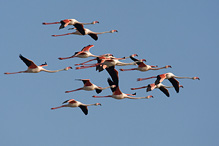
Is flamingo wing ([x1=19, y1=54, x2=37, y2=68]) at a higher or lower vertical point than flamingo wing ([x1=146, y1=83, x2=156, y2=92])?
higher

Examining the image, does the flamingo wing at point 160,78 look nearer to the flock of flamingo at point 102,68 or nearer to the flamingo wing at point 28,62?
the flock of flamingo at point 102,68

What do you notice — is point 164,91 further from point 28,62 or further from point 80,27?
point 28,62

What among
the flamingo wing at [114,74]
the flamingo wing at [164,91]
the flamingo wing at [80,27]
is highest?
the flamingo wing at [80,27]

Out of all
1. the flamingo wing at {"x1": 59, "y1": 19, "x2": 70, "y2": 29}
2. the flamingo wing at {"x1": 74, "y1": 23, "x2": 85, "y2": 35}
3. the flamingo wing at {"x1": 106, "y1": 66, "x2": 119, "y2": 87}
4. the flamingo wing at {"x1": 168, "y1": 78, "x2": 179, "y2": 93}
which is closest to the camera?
the flamingo wing at {"x1": 59, "y1": 19, "x2": 70, "y2": 29}

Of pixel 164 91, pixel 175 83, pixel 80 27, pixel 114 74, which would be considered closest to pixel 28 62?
pixel 80 27

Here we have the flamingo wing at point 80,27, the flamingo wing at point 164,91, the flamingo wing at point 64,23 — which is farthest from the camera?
the flamingo wing at point 164,91

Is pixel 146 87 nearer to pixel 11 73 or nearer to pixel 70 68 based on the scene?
pixel 70 68

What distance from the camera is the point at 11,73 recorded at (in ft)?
201

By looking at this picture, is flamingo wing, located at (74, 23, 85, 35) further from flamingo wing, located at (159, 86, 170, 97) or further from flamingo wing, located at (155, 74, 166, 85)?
flamingo wing, located at (159, 86, 170, 97)

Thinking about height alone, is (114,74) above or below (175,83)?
above

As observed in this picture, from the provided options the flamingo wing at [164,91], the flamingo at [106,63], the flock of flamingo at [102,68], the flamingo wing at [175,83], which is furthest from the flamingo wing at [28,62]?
the flamingo wing at [164,91]

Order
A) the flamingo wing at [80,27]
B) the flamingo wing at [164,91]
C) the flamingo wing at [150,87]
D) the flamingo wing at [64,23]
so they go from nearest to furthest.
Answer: the flamingo wing at [64,23] → the flamingo wing at [150,87] → the flamingo wing at [80,27] → the flamingo wing at [164,91]

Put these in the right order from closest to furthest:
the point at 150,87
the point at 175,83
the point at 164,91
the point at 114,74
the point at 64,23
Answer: the point at 64,23 → the point at 150,87 → the point at 175,83 → the point at 114,74 → the point at 164,91

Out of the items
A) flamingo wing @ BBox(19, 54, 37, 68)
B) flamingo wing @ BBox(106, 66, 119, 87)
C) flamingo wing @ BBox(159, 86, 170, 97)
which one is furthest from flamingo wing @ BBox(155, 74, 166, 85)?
flamingo wing @ BBox(19, 54, 37, 68)
